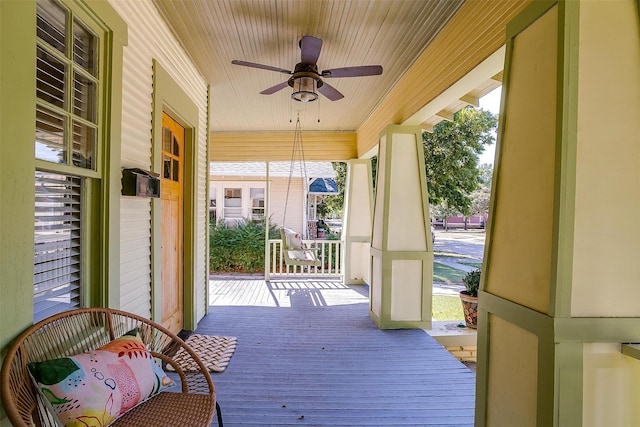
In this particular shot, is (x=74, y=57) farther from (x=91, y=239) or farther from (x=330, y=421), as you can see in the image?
(x=330, y=421)

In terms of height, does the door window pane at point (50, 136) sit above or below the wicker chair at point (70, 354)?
above

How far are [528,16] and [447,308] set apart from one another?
195 inches

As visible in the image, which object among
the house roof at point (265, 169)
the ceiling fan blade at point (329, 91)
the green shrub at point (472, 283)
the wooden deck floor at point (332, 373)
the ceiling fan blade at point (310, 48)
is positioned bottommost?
the wooden deck floor at point (332, 373)

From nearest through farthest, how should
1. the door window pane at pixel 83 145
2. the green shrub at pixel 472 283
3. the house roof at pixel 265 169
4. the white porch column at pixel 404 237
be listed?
1. the door window pane at pixel 83 145
2. the white porch column at pixel 404 237
3. the green shrub at pixel 472 283
4. the house roof at pixel 265 169

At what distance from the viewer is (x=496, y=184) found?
170 cm

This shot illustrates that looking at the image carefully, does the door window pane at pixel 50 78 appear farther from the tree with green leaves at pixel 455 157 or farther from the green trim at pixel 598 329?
the tree with green leaves at pixel 455 157

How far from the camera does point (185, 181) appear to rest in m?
3.62

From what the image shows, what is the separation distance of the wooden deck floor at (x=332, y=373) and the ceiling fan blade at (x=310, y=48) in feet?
8.67

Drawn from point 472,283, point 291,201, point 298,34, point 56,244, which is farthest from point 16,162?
point 291,201

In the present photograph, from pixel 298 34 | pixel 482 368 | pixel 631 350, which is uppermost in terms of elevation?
pixel 298 34

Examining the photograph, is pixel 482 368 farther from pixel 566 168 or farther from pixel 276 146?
pixel 276 146

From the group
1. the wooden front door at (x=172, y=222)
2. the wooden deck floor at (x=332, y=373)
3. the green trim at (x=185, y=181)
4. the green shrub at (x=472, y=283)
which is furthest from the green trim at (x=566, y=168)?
the green shrub at (x=472, y=283)

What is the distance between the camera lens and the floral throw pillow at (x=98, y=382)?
1154 mm

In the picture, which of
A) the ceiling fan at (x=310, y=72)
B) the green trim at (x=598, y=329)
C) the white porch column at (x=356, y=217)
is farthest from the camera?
the white porch column at (x=356, y=217)
